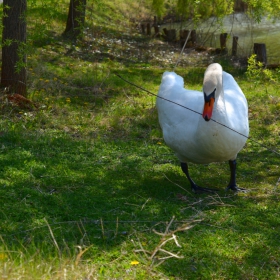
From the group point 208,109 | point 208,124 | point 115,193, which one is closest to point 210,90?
point 208,109

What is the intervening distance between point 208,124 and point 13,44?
4.77 metres

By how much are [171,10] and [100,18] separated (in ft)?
15.7

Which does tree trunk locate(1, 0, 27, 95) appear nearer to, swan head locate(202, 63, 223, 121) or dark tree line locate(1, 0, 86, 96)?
dark tree line locate(1, 0, 86, 96)

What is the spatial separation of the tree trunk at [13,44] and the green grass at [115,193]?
1.64 feet

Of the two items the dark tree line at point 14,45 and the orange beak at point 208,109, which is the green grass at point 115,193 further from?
the orange beak at point 208,109

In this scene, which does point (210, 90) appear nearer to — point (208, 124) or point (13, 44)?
point (208, 124)

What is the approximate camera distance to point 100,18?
69.8 ft

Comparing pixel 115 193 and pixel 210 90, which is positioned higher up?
pixel 210 90

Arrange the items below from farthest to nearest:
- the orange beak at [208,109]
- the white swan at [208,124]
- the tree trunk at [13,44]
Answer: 1. the tree trunk at [13,44]
2. the white swan at [208,124]
3. the orange beak at [208,109]

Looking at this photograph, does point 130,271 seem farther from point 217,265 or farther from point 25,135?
point 25,135

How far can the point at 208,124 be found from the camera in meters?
5.46

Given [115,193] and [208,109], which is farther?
[115,193]

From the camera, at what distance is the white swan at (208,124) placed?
215 inches

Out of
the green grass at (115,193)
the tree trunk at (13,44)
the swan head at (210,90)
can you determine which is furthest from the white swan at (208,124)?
the tree trunk at (13,44)
